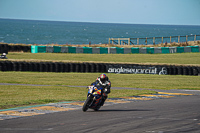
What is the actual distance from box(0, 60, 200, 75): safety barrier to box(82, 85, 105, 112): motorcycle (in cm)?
1738

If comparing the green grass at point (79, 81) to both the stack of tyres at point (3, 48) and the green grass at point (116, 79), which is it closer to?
the green grass at point (116, 79)

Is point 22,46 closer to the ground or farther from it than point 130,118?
farther from it

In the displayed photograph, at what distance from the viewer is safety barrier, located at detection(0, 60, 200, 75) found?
28609mm

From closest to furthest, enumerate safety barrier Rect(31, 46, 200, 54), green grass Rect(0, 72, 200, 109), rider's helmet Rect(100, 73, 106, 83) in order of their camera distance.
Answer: rider's helmet Rect(100, 73, 106, 83), green grass Rect(0, 72, 200, 109), safety barrier Rect(31, 46, 200, 54)

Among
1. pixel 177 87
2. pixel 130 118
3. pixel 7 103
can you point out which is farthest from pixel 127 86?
pixel 130 118

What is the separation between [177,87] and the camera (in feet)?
72.8

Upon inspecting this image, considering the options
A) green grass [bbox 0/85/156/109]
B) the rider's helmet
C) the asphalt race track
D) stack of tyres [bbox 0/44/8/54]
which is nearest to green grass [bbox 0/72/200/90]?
green grass [bbox 0/85/156/109]

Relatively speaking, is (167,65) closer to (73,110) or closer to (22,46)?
(73,110)

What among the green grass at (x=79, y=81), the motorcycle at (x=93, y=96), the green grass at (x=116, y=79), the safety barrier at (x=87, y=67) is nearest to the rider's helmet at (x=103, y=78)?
the motorcycle at (x=93, y=96)

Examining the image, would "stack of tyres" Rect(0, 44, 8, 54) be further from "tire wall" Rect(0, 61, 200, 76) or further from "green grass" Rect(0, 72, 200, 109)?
"green grass" Rect(0, 72, 200, 109)

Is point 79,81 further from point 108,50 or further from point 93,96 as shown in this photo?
point 108,50

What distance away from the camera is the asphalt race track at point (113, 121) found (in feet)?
28.1

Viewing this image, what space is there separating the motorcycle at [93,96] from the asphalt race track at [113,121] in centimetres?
23

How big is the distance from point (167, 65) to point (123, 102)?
14.8 metres
